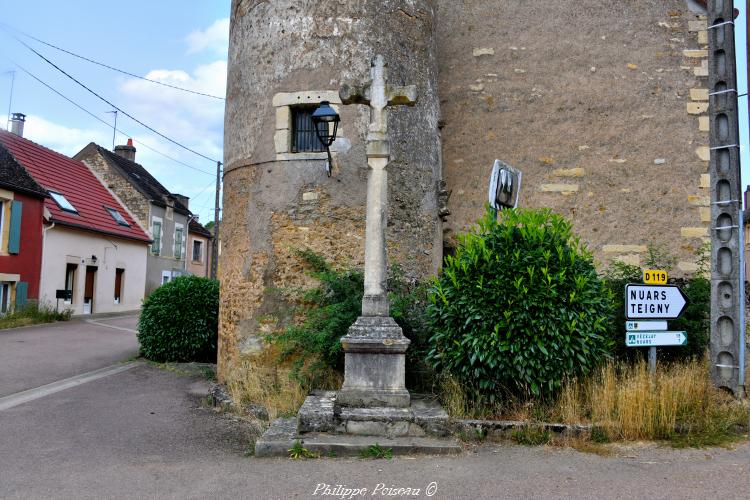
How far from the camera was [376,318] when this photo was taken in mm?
5559

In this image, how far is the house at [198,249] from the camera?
1199 inches

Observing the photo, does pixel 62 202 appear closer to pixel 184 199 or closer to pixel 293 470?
pixel 184 199

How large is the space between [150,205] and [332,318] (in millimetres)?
20389

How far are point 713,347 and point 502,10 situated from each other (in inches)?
282

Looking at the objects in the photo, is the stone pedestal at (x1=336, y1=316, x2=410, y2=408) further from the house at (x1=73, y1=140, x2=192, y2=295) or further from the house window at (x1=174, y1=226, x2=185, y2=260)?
the house window at (x1=174, y1=226, x2=185, y2=260)

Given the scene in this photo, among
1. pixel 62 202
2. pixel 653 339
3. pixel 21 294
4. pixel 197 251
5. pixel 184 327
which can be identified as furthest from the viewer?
pixel 197 251

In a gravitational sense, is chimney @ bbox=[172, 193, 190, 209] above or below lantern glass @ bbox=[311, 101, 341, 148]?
above

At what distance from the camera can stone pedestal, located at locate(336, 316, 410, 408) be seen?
5367 millimetres

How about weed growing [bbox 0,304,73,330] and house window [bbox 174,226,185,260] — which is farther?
house window [bbox 174,226,185,260]

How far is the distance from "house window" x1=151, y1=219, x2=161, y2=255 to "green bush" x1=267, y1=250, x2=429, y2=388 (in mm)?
19657

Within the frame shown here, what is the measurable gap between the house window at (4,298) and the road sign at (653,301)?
1639 cm

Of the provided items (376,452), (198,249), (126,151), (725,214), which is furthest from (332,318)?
(198,249)

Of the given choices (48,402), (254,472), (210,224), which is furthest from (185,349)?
(210,224)

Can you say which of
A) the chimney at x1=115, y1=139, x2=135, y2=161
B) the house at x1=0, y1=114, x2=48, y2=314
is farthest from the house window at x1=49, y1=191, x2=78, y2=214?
the chimney at x1=115, y1=139, x2=135, y2=161
